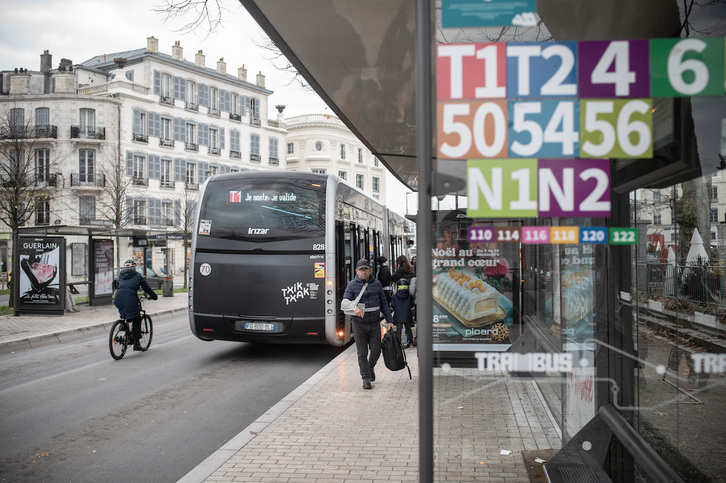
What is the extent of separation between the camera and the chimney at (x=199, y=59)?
5225cm

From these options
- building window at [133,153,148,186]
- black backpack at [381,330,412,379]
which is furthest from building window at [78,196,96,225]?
black backpack at [381,330,412,379]

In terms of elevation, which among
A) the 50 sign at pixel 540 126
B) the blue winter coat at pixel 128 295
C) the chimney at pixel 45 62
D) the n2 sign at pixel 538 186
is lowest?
the blue winter coat at pixel 128 295

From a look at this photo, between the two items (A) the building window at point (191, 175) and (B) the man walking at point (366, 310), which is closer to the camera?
(B) the man walking at point (366, 310)

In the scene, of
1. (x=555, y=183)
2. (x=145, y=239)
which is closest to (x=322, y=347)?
(x=555, y=183)

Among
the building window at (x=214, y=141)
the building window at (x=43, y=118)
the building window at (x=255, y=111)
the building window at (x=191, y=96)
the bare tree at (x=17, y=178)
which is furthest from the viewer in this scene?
the building window at (x=255, y=111)

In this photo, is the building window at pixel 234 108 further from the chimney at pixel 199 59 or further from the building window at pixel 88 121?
the building window at pixel 88 121

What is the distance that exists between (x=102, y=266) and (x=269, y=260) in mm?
11639

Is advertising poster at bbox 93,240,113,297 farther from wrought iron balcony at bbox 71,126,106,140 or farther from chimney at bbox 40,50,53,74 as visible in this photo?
chimney at bbox 40,50,53,74

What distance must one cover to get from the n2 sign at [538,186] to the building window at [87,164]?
46570 millimetres

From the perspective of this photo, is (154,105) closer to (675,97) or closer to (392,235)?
(392,235)

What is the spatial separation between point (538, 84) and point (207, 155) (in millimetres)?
51712

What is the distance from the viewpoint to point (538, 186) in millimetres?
2740

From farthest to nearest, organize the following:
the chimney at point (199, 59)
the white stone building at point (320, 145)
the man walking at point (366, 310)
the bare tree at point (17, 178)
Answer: the white stone building at point (320, 145) < the chimney at point (199, 59) < the bare tree at point (17, 178) < the man walking at point (366, 310)

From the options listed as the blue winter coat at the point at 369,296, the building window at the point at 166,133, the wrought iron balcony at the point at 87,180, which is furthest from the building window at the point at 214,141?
the blue winter coat at the point at 369,296
